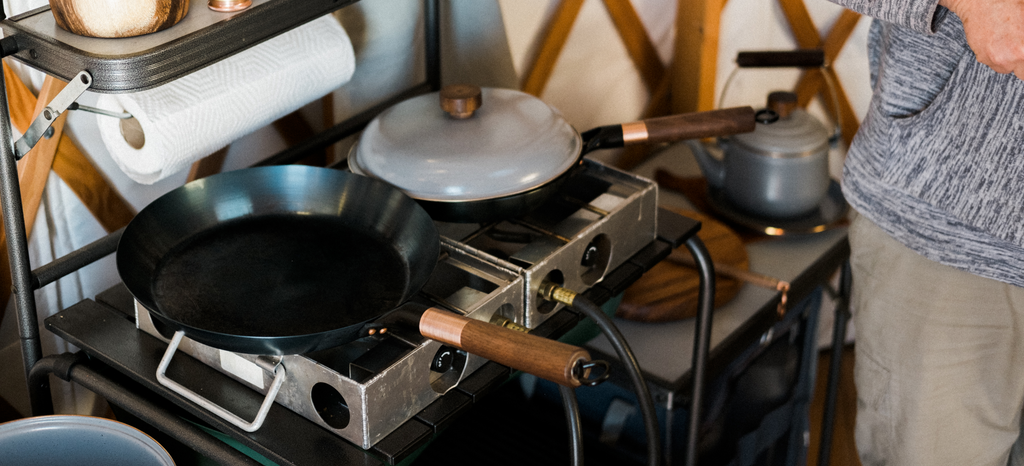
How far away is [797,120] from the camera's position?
4.52 feet

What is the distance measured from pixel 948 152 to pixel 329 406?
2.00ft

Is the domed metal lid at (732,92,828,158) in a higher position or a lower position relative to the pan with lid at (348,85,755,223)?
lower

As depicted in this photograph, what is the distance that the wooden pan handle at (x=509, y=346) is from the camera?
62 centimetres

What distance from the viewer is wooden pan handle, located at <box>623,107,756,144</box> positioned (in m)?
0.91

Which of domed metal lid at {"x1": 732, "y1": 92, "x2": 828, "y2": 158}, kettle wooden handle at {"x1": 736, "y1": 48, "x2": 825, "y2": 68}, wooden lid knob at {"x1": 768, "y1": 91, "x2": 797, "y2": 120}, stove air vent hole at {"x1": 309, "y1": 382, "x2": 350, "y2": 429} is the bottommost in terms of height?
domed metal lid at {"x1": 732, "y1": 92, "x2": 828, "y2": 158}

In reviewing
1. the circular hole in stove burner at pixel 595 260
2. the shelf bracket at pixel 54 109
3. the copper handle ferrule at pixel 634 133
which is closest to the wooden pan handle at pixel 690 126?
the copper handle ferrule at pixel 634 133

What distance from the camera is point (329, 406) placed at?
75 cm

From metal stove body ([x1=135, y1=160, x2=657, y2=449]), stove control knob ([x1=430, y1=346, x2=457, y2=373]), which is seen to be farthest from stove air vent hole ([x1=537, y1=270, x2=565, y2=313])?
stove control knob ([x1=430, y1=346, x2=457, y2=373])

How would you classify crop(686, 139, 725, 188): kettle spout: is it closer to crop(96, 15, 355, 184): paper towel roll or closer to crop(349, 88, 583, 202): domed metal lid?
crop(349, 88, 583, 202): domed metal lid

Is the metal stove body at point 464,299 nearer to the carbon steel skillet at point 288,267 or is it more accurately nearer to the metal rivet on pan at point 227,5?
the carbon steel skillet at point 288,267

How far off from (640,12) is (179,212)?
104 cm

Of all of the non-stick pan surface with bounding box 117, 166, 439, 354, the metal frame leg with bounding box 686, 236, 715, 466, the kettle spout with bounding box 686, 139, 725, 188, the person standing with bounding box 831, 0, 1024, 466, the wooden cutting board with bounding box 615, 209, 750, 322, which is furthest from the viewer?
the kettle spout with bounding box 686, 139, 725, 188

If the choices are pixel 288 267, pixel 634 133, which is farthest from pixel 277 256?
pixel 634 133

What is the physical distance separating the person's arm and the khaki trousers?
30 cm
